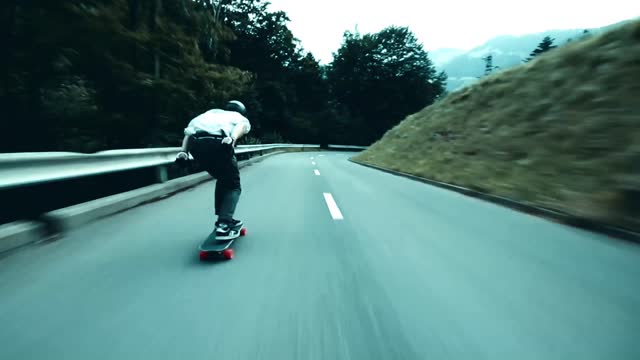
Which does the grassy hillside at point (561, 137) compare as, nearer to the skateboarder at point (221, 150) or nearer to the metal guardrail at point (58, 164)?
the skateboarder at point (221, 150)

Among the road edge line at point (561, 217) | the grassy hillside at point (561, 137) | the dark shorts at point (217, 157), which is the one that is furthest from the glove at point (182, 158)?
the grassy hillside at point (561, 137)

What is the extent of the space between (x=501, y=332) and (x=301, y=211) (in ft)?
14.5

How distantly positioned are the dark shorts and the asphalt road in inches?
31.8

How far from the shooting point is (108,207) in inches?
230

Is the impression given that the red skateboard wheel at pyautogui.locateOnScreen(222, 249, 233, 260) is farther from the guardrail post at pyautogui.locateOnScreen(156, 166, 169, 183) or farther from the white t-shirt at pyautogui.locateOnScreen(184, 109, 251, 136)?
the guardrail post at pyautogui.locateOnScreen(156, 166, 169, 183)

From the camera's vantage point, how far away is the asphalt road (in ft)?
7.20

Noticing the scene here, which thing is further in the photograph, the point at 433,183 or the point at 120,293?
the point at 433,183

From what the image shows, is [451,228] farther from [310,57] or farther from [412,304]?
[310,57]

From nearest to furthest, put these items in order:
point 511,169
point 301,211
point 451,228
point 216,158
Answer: point 216,158 < point 451,228 < point 301,211 < point 511,169

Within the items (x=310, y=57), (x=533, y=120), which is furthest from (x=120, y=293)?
(x=310, y=57)

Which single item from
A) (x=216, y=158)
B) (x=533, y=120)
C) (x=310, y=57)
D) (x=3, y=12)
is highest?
(x=310, y=57)

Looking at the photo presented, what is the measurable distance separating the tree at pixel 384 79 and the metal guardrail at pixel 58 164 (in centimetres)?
5421

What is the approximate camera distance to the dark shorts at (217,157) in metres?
4.02

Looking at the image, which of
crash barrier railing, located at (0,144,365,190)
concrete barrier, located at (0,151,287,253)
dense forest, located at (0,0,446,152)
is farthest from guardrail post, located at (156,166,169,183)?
dense forest, located at (0,0,446,152)
